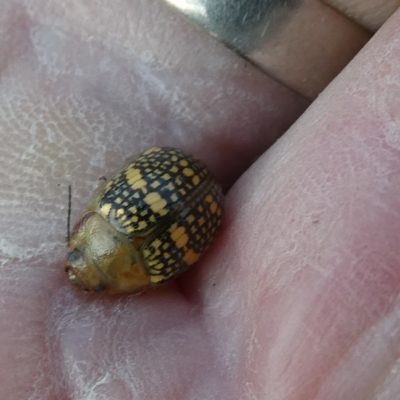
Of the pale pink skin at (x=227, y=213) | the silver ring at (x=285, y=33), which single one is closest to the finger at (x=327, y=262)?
the pale pink skin at (x=227, y=213)

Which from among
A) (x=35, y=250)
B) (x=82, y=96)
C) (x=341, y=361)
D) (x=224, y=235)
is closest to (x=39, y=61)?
(x=82, y=96)

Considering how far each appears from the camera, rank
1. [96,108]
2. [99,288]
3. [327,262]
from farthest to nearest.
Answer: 1. [96,108]
2. [99,288]
3. [327,262]

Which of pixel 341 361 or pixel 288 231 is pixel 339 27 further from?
pixel 341 361

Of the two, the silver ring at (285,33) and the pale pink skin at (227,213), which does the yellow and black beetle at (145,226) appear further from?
the silver ring at (285,33)

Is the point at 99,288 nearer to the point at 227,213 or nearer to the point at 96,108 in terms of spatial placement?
the point at 227,213

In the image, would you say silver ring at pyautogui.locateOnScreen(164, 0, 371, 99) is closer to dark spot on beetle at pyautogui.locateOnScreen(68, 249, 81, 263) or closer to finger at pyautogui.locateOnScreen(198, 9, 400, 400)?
finger at pyautogui.locateOnScreen(198, 9, 400, 400)

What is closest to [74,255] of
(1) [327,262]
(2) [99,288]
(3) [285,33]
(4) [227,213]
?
(2) [99,288]
